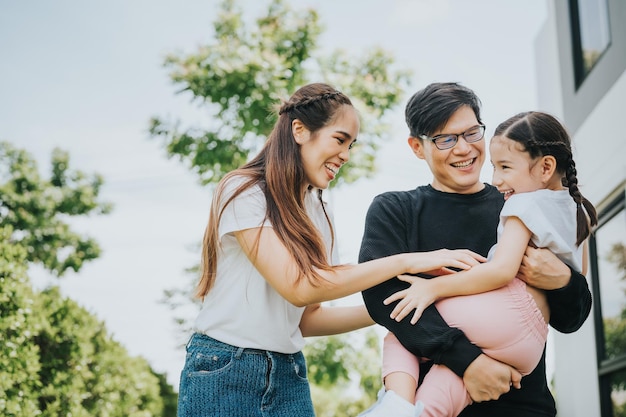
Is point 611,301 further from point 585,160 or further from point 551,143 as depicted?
point 551,143

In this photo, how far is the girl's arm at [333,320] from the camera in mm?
2547

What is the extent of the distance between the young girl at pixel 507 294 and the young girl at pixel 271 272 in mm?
78

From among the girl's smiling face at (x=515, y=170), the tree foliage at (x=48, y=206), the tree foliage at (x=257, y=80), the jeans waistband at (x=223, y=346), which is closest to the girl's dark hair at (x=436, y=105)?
the girl's smiling face at (x=515, y=170)

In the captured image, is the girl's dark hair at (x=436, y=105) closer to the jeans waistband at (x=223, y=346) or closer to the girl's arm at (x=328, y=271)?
the girl's arm at (x=328, y=271)

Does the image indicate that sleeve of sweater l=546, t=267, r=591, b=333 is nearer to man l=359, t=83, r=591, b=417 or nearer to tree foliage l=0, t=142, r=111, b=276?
man l=359, t=83, r=591, b=417

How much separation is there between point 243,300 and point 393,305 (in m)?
0.47

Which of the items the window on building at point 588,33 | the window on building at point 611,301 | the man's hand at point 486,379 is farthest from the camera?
the window on building at point 588,33

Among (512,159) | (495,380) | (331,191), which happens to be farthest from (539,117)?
(331,191)

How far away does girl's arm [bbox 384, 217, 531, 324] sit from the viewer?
1974 millimetres

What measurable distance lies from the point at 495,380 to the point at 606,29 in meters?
4.55

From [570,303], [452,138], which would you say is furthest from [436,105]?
[570,303]

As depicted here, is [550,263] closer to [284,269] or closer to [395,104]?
[284,269]

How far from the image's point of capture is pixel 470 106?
88.4 inches

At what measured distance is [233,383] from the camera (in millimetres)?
2176
